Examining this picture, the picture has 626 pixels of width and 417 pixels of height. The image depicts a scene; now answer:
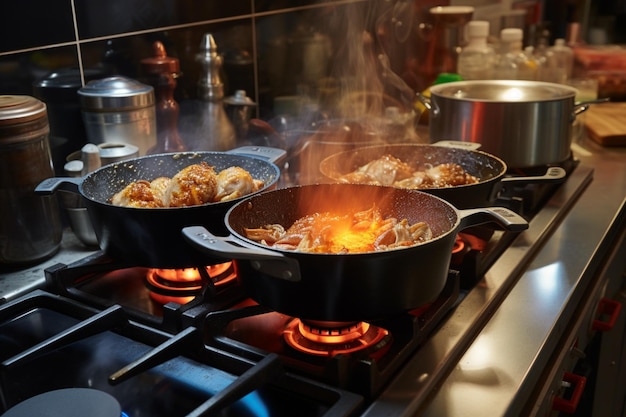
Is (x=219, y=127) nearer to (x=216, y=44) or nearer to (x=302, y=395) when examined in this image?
(x=216, y=44)

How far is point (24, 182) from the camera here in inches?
40.1

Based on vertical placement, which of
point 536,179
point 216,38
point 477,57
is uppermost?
point 216,38

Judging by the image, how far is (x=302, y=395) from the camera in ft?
2.45

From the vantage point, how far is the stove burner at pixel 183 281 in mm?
966

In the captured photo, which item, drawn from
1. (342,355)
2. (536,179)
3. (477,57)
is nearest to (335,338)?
(342,355)

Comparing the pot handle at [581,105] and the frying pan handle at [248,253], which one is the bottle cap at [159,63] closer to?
the frying pan handle at [248,253]

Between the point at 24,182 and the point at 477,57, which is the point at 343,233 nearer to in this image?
the point at 24,182

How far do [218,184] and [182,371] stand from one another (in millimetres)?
306

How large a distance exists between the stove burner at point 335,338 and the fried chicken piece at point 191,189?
0.24 meters

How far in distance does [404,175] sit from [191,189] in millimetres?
439

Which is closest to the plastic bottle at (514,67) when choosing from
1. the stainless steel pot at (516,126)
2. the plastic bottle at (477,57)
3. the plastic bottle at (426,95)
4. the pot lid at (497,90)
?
the plastic bottle at (477,57)

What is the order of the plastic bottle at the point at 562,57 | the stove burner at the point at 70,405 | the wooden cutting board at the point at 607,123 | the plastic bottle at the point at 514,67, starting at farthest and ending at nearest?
1. the plastic bottle at the point at 562,57
2. the plastic bottle at the point at 514,67
3. the wooden cutting board at the point at 607,123
4. the stove burner at the point at 70,405

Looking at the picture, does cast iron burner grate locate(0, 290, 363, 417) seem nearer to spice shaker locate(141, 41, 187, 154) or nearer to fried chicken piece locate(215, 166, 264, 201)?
fried chicken piece locate(215, 166, 264, 201)

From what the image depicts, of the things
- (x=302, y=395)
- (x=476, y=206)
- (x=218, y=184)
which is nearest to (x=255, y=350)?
(x=302, y=395)
